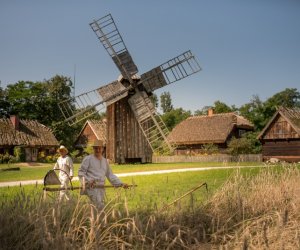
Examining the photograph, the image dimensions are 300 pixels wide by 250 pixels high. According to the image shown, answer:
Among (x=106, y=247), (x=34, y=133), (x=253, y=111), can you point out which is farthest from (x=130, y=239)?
(x=253, y=111)

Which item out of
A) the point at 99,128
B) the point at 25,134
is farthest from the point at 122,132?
the point at 99,128

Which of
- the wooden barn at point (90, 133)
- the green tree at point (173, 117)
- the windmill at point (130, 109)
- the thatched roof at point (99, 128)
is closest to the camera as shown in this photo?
the windmill at point (130, 109)

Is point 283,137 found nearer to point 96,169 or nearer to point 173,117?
point 96,169

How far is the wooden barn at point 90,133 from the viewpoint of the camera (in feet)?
147

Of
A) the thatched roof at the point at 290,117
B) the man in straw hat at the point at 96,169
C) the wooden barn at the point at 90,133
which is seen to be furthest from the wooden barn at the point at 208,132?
the man in straw hat at the point at 96,169

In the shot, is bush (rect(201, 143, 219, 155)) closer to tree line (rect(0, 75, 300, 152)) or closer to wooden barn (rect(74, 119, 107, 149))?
tree line (rect(0, 75, 300, 152))

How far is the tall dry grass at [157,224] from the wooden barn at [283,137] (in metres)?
24.7

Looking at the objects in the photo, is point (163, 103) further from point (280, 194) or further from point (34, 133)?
point (280, 194)

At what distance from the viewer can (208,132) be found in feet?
132

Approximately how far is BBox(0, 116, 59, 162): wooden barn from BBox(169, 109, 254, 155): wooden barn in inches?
496

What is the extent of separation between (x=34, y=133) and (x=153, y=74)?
19.0 m

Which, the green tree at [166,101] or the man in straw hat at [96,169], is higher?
the green tree at [166,101]

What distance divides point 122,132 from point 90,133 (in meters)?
21.5

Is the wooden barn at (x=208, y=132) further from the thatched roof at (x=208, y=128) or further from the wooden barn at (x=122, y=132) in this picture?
the wooden barn at (x=122, y=132)
